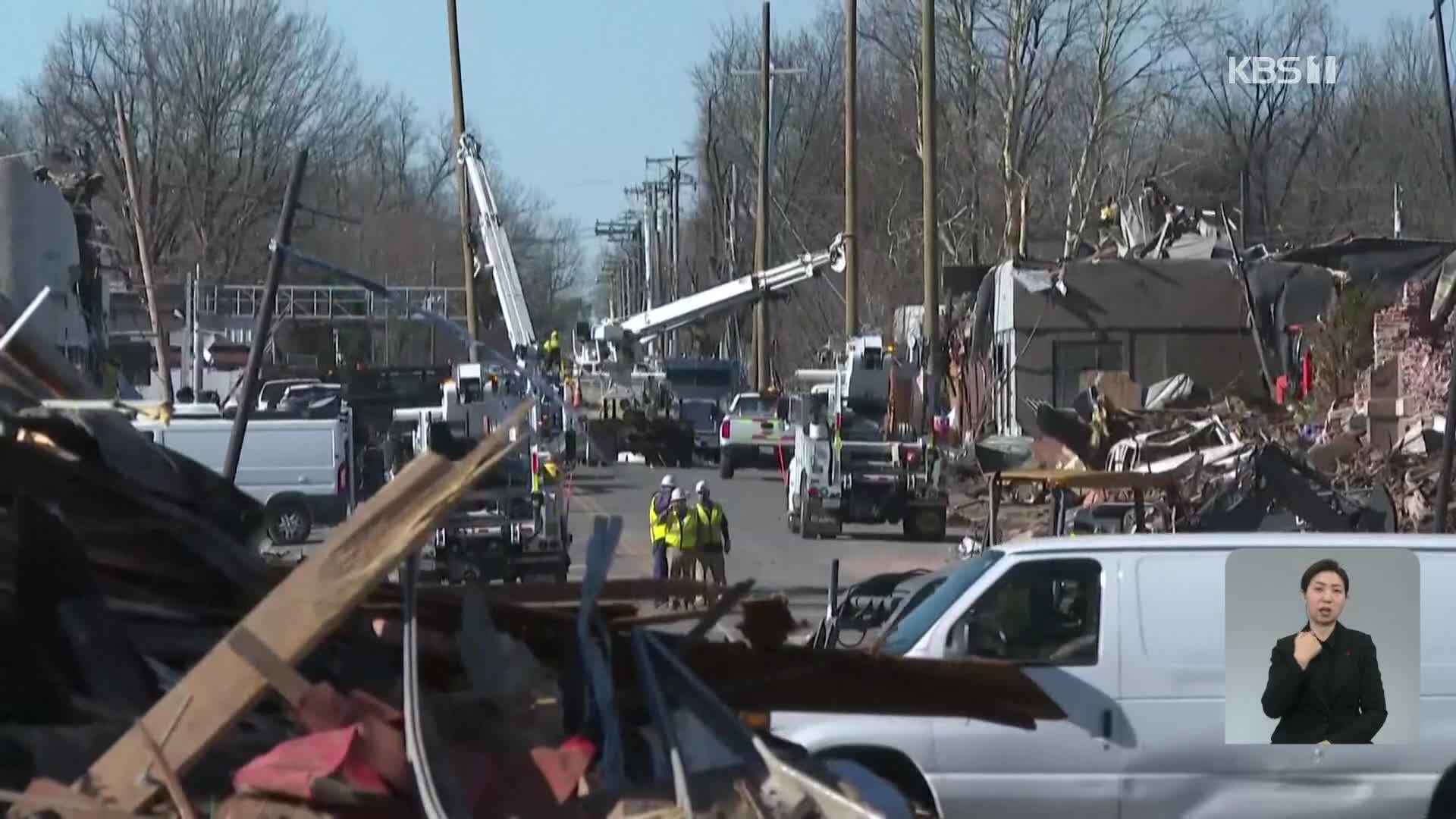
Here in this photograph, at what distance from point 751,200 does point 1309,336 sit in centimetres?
4527

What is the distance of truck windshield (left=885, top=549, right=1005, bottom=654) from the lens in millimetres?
9055

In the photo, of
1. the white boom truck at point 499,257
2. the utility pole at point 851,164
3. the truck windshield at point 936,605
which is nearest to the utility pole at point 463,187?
the white boom truck at point 499,257

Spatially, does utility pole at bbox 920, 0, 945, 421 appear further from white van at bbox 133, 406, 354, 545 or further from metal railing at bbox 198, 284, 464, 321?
metal railing at bbox 198, 284, 464, 321

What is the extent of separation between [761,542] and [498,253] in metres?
9.97

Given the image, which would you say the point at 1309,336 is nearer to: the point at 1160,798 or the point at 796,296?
the point at 1160,798

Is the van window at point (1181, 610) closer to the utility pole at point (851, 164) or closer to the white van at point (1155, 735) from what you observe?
the white van at point (1155, 735)

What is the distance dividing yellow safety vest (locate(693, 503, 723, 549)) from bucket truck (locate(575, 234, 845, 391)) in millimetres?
20164

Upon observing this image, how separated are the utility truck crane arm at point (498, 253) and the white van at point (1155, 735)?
2593cm

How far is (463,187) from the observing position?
3706 cm

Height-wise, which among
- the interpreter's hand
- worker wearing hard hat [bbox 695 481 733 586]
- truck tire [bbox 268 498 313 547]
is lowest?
truck tire [bbox 268 498 313 547]

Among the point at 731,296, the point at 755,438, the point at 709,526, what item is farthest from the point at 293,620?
the point at 755,438

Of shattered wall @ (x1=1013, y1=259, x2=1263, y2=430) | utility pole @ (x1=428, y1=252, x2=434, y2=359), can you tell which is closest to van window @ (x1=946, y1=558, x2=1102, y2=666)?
shattered wall @ (x1=1013, y1=259, x2=1263, y2=430)

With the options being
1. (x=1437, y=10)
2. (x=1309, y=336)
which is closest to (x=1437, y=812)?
(x=1437, y=10)

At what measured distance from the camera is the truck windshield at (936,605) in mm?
9055
